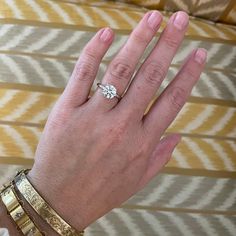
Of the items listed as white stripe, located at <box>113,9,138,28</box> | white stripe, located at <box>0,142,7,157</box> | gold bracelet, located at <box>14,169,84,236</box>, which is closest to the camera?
gold bracelet, located at <box>14,169,84,236</box>

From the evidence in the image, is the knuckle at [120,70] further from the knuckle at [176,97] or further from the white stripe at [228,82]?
the white stripe at [228,82]

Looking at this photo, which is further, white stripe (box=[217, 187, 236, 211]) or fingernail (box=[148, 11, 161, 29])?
white stripe (box=[217, 187, 236, 211])

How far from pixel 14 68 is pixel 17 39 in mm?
66

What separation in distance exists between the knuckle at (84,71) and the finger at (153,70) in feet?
0.22

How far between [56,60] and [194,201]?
1.35ft

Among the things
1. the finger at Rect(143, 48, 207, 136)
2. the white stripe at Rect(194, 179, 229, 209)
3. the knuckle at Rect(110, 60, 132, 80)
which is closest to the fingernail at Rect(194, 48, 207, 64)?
the finger at Rect(143, 48, 207, 136)

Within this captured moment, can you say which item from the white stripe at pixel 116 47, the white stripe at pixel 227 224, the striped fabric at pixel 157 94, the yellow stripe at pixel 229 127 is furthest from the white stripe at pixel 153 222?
the white stripe at pixel 116 47

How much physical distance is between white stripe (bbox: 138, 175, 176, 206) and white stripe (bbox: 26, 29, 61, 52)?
38cm

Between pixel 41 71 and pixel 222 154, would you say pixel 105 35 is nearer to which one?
pixel 41 71

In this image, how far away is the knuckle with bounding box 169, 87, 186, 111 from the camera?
31.4 inches

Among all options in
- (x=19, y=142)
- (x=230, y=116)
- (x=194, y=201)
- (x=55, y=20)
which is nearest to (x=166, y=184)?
(x=194, y=201)

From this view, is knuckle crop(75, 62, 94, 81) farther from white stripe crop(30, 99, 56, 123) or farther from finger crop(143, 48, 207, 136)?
white stripe crop(30, 99, 56, 123)

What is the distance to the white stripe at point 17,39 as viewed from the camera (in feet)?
3.31

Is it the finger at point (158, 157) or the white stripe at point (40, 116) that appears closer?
the finger at point (158, 157)
